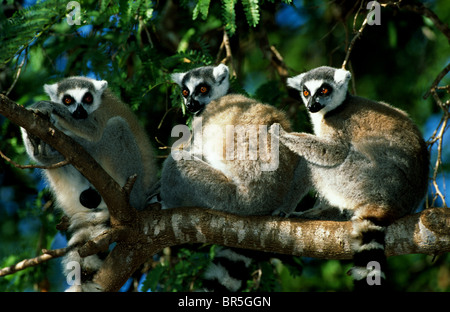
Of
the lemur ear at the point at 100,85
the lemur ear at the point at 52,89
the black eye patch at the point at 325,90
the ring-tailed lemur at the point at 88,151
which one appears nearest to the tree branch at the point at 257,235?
the ring-tailed lemur at the point at 88,151

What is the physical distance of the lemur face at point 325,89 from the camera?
5.81m

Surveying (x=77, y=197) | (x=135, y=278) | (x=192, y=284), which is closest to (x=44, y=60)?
A: (x=77, y=197)

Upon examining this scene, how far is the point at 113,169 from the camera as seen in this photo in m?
5.78

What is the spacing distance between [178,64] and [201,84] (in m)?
0.80

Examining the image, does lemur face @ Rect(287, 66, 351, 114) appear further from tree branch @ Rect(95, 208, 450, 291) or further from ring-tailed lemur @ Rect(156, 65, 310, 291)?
tree branch @ Rect(95, 208, 450, 291)

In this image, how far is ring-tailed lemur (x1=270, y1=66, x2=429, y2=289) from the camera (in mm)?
5188

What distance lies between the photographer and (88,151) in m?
5.77

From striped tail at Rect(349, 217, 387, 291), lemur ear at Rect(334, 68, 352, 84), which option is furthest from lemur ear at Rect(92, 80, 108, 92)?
striped tail at Rect(349, 217, 387, 291)

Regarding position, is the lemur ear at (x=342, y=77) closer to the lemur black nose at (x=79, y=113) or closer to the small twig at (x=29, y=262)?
the lemur black nose at (x=79, y=113)

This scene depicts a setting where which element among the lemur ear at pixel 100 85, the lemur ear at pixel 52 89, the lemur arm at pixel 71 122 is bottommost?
the lemur arm at pixel 71 122

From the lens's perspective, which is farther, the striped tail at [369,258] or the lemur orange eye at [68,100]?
the lemur orange eye at [68,100]

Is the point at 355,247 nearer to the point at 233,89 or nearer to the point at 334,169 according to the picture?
the point at 334,169

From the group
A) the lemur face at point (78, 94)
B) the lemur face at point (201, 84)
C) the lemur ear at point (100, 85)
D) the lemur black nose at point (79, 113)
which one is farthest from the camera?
the lemur face at point (201, 84)

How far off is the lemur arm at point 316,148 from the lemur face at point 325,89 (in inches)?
21.5
